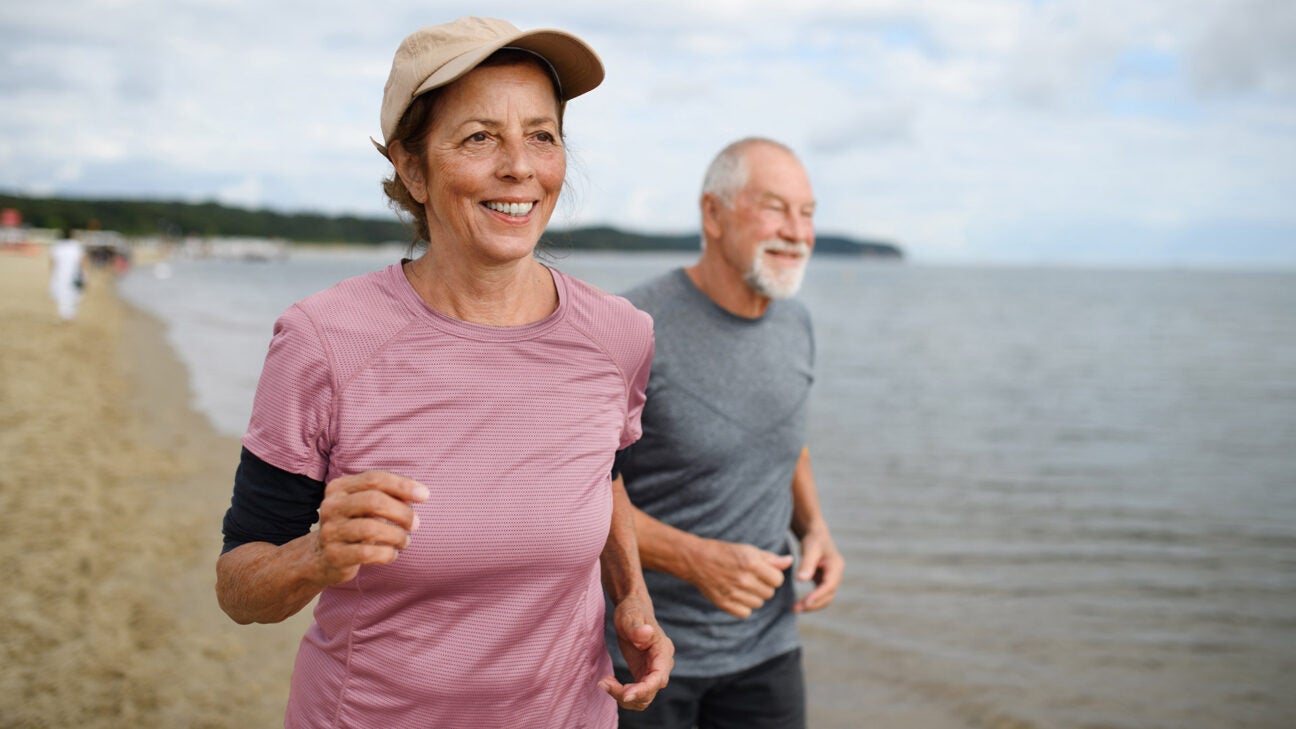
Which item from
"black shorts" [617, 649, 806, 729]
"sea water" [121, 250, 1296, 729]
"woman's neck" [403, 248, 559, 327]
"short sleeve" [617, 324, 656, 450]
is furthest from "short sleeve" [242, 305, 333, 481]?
"sea water" [121, 250, 1296, 729]

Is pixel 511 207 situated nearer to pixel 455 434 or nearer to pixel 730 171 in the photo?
pixel 455 434

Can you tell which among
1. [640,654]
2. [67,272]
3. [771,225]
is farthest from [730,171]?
[67,272]

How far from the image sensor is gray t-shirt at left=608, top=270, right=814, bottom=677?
314 cm

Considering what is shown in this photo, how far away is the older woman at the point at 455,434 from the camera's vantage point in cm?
183

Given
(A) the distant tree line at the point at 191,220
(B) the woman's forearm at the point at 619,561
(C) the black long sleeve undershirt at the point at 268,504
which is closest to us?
(C) the black long sleeve undershirt at the point at 268,504

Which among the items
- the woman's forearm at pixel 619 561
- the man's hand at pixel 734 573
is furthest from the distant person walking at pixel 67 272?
the woman's forearm at pixel 619 561

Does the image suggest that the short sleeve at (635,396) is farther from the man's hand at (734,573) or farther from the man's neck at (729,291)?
the man's neck at (729,291)

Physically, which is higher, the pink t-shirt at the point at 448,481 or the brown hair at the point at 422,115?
the brown hair at the point at 422,115

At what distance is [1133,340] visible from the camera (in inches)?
1439

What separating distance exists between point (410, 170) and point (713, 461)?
58.3 inches

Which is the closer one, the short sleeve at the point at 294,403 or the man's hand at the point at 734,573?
the short sleeve at the point at 294,403

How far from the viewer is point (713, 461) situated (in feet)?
10.3

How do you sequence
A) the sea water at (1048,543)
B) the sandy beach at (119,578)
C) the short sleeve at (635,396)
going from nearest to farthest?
1. the short sleeve at (635,396)
2. the sandy beach at (119,578)
3. the sea water at (1048,543)

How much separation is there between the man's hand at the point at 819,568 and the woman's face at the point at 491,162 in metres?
1.77
